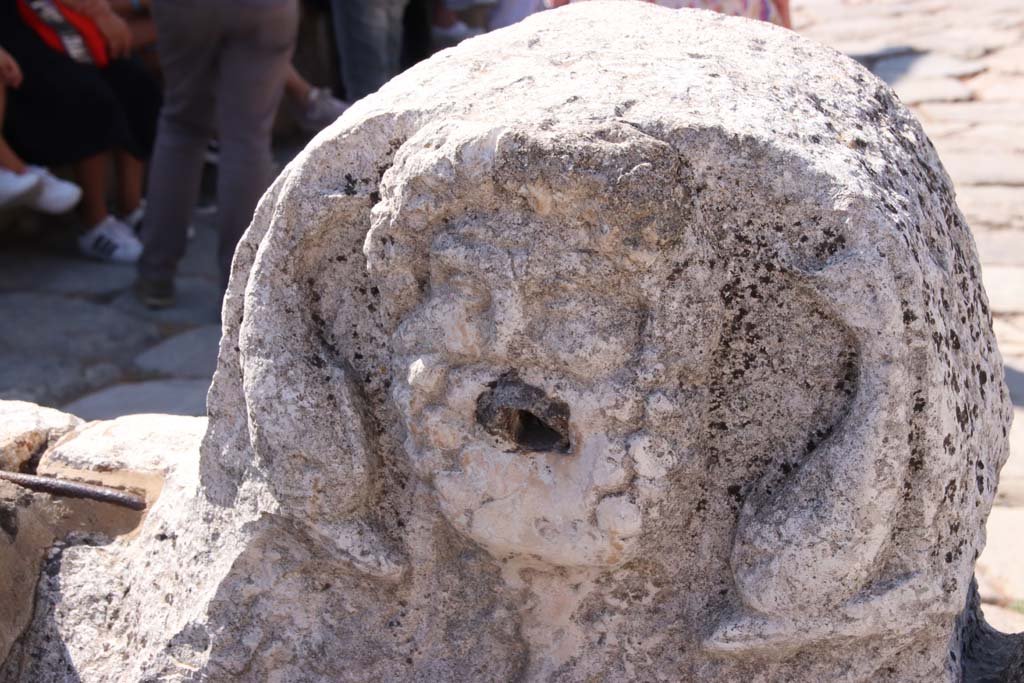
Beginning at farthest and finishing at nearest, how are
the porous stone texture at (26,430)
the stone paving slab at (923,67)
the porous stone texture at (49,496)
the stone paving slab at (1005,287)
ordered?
1. the stone paving slab at (923,67)
2. the stone paving slab at (1005,287)
3. the porous stone texture at (26,430)
4. the porous stone texture at (49,496)

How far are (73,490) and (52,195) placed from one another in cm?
264

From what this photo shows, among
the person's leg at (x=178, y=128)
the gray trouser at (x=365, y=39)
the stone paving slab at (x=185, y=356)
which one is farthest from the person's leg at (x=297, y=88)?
the stone paving slab at (x=185, y=356)

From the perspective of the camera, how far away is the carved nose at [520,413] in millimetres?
1274

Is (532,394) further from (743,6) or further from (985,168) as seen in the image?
(985,168)

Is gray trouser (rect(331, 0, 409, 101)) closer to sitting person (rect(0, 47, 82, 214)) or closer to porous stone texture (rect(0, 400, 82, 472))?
sitting person (rect(0, 47, 82, 214))

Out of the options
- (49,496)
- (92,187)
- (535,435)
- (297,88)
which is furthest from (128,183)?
(535,435)

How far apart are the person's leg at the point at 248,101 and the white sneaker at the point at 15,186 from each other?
2.91ft

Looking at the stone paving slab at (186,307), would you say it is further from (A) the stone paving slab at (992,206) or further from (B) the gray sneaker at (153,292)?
(A) the stone paving slab at (992,206)

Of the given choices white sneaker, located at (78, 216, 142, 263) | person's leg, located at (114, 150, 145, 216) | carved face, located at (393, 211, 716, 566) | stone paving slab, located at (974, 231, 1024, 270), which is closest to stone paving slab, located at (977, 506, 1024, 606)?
carved face, located at (393, 211, 716, 566)

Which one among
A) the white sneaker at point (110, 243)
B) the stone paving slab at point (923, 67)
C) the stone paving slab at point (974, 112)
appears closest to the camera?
the white sneaker at point (110, 243)

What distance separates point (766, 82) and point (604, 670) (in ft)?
2.22

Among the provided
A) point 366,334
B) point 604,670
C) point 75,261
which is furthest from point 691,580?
point 75,261

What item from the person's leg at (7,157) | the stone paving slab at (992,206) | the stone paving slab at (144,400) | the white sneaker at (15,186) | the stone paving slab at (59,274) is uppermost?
the stone paving slab at (992,206)

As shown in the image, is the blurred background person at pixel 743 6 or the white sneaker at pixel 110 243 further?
the white sneaker at pixel 110 243
